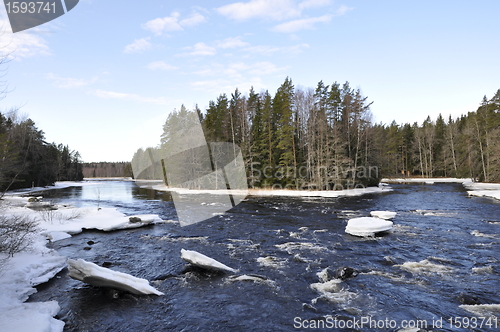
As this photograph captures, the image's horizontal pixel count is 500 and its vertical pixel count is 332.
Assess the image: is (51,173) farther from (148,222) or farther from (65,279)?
(65,279)

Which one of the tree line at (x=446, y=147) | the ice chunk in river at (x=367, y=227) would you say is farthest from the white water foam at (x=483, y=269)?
the tree line at (x=446, y=147)

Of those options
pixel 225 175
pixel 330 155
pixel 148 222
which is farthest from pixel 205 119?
pixel 148 222

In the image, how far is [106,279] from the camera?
6719 millimetres

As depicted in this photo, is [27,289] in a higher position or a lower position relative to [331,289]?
higher

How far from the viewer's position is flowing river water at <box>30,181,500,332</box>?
5.74 m

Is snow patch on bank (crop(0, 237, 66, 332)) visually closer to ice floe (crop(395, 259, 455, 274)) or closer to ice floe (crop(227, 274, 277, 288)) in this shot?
ice floe (crop(227, 274, 277, 288))

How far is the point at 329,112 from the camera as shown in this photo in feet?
137

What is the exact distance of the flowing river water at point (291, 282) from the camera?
5.74 meters

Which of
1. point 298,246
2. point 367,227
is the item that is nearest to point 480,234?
point 367,227

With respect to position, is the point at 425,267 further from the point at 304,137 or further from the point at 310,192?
the point at 304,137

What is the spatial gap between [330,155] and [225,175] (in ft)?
55.1

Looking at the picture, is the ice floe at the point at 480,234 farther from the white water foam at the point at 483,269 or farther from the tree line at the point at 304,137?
the tree line at the point at 304,137

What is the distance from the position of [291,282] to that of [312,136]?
1178 inches

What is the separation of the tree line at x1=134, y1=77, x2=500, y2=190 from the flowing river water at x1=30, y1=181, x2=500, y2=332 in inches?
872
